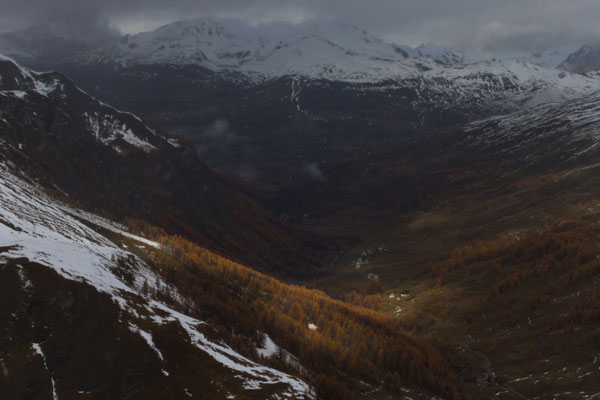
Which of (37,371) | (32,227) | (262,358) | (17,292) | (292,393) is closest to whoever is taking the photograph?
(37,371)

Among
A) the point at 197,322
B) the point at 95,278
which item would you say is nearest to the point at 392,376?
the point at 197,322

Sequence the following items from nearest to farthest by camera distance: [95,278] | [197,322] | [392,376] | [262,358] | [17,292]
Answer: [17,292], [95,278], [197,322], [262,358], [392,376]

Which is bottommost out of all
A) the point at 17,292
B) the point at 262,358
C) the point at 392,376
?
the point at 392,376

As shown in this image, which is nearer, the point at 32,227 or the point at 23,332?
the point at 23,332

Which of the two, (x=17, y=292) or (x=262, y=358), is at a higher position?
(x=17, y=292)

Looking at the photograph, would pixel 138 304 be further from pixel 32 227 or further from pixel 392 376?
pixel 392 376

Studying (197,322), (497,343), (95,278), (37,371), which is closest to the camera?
(37,371)

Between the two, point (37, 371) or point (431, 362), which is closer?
point (37, 371)

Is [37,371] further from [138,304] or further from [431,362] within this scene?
[431,362]

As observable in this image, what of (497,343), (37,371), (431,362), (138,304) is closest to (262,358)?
(138,304)
